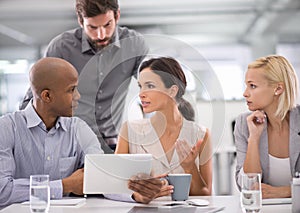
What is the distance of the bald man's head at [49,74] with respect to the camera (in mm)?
2246

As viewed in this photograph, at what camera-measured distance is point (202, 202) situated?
180 cm

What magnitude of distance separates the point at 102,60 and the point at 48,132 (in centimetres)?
35

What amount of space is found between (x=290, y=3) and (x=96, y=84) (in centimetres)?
561

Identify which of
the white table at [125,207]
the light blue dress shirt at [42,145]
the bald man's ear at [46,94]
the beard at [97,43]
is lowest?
the white table at [125,207]

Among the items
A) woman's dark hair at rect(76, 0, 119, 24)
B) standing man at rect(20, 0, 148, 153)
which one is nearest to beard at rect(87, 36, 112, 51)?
standing man at rect(20, 0, 148, 153)

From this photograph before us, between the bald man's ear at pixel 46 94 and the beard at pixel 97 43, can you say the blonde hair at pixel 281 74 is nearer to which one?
the beard at pixel 97 43

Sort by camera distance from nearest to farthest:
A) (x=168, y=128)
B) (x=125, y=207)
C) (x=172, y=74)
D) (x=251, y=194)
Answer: (x=251, y=194) → (x=125, y=207) → (x=172, y=74) → (x=168, y=128)

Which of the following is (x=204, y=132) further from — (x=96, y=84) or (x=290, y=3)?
(x=290, y=3)

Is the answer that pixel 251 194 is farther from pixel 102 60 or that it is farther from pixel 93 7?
pixel 93 7

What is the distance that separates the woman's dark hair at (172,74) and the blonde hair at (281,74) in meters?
0.50

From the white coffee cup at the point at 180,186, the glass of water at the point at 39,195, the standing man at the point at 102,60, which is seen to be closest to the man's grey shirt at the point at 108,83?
the standing man at the point at 102,60

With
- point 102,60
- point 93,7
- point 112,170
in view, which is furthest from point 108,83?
point 112,170

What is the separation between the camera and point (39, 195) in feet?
5.15

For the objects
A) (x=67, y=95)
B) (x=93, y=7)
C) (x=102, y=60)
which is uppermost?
(x=93, y=7)
